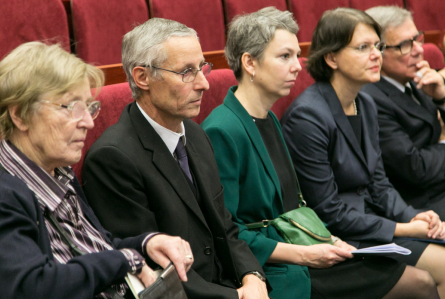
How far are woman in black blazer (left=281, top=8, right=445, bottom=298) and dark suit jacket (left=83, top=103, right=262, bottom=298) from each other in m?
0.31

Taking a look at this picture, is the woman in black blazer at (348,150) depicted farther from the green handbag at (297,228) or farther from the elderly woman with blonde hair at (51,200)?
the elderly woman with blonde hair at (51,200)

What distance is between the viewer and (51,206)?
639 millimetres

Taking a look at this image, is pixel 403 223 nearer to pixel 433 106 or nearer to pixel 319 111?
pixel 319 111

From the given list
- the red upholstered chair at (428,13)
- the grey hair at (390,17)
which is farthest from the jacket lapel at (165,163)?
the red upholstered chair at (428,13)

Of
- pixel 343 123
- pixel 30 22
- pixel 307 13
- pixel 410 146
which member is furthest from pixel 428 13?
pixel 30 22

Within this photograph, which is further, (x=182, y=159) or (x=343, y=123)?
(x=343, y=123)

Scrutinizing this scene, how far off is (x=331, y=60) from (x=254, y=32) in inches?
10.7

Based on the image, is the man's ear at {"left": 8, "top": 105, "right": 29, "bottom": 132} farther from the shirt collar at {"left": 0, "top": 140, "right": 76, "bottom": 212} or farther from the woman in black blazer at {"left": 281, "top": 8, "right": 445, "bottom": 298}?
the woman in black blazer at {"left": 281, "top": 8, "right": 445, "bottom": 298}

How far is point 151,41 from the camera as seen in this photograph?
2.78 ft

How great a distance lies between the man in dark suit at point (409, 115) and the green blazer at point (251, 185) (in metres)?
0.46

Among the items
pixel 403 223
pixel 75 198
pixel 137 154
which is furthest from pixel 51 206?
pixel 403 223

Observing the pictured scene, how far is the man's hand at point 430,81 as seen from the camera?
1.43 meters

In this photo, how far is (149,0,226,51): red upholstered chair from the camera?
1506 mm

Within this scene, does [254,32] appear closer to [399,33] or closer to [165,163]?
[165,163]
